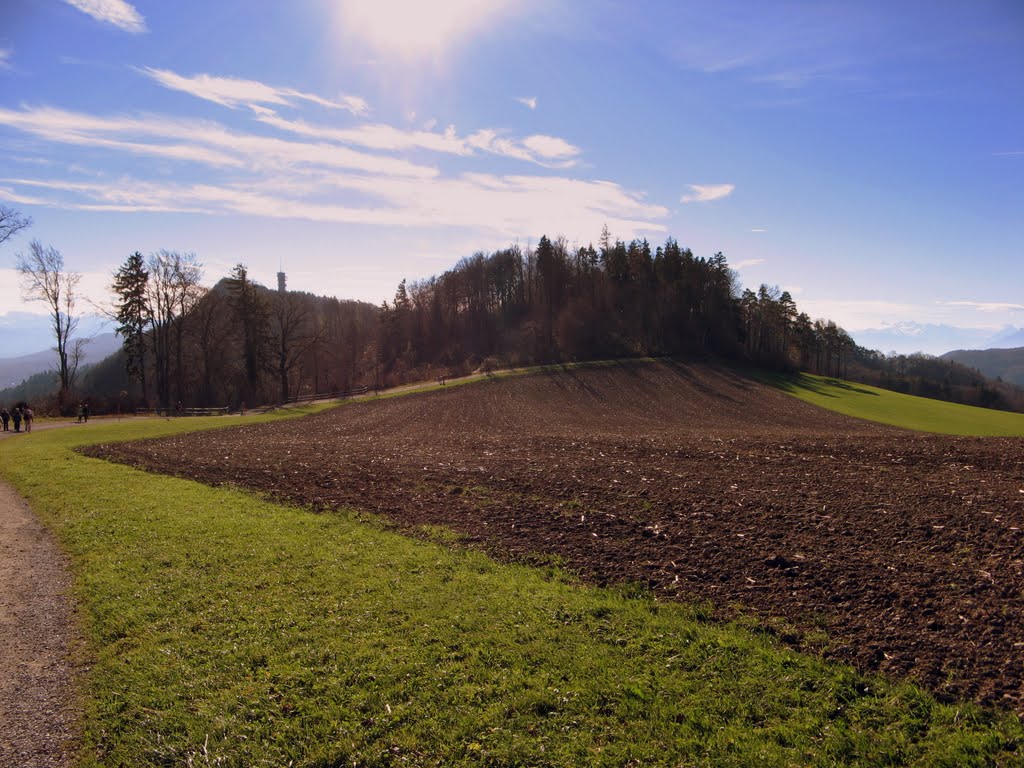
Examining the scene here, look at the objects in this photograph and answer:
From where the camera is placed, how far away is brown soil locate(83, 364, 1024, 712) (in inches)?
253

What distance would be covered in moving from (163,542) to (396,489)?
556cm

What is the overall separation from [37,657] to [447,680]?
5373 millimetres

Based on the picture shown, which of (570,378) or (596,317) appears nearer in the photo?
(570,378)

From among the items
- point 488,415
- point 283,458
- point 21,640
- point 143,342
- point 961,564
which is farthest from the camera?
point 143,342

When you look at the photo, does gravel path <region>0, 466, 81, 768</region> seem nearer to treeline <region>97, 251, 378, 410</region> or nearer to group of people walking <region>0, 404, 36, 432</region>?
group of people walking <region>0, 404, 36, 432</region>

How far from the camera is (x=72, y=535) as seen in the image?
11.3 meters

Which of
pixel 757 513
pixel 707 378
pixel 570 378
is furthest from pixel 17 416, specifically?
pixel 707 378

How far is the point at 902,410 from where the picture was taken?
52.9m

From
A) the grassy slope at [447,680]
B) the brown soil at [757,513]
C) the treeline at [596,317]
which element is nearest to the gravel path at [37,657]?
the grassy slope at [447,680]

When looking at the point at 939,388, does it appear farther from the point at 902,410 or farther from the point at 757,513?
the point at 757,513

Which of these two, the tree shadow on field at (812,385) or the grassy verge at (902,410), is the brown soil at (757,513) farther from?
the tree shadow on field at (812,385)

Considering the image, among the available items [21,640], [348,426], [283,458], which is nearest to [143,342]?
[348,426]

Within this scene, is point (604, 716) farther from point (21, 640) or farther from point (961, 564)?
point (21, 640)

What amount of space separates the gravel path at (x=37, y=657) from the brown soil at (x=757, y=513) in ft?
17.5
